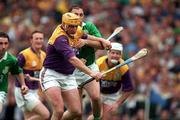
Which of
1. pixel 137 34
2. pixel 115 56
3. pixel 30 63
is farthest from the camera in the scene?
pixel 137 34

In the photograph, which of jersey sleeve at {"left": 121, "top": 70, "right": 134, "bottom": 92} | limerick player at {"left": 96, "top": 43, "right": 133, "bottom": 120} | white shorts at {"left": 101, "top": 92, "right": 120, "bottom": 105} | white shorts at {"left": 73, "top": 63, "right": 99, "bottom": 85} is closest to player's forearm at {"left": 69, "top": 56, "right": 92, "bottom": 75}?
white shorts at {"left": 73, "top": 63, "right": 99, "bottom": 85}

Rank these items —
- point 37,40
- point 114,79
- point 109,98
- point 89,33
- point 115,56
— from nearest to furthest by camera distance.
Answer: point 89,33 → point 115,56 → point 114,79 → point 109,98 → point 37,40

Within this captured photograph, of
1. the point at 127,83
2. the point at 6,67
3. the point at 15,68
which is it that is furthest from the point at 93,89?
the point at 6,67

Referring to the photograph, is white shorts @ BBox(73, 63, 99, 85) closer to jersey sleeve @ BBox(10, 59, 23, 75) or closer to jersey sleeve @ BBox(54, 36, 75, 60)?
jersey sleeve @ BBox(10, 59, 23, 75)

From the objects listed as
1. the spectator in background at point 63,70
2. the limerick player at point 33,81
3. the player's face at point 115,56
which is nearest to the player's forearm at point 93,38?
the spectator in background at point 63,70

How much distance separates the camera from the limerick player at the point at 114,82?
62.5 feet

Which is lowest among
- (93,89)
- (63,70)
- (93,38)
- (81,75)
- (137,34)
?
(137,34)

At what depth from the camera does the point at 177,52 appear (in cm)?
2570

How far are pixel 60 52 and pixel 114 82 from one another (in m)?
2.65

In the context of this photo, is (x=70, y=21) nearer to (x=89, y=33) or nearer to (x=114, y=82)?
(x=89, y=33)

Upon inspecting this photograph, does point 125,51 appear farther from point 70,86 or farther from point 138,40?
point 70,86

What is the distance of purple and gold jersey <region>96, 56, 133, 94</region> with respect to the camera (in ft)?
63.1

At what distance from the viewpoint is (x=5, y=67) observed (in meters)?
18.3

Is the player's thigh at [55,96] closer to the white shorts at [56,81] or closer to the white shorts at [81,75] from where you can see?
the white shorts at [56,81]
